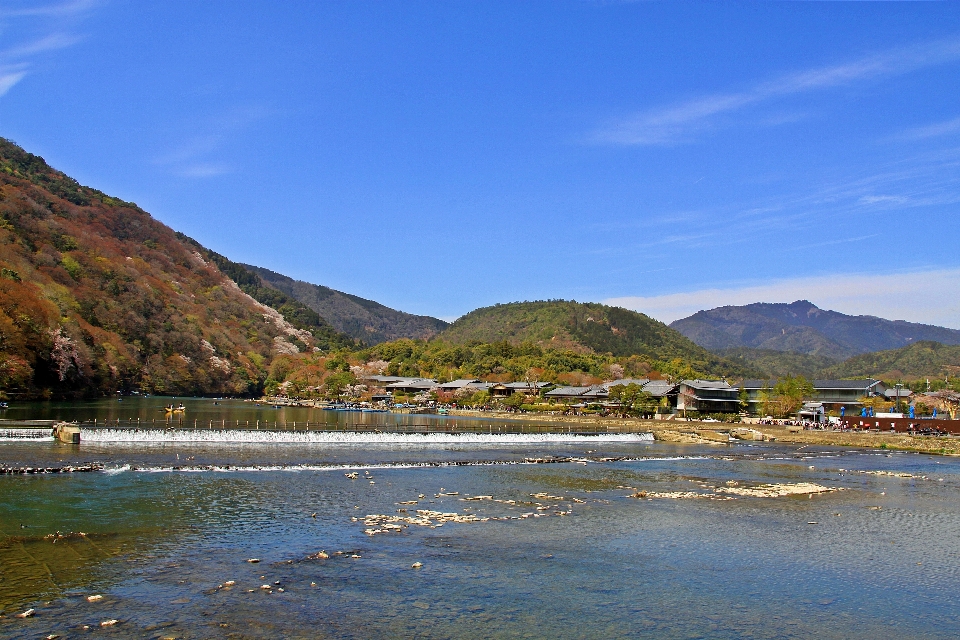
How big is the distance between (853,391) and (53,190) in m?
156

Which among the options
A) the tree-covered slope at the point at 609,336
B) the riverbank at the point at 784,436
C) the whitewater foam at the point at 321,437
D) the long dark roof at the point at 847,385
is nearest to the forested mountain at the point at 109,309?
the whitewater foam at the point at 321,437

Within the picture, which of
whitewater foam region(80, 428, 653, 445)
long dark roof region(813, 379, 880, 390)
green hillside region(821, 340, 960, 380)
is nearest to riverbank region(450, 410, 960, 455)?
whitewater foam region(80, 428, 653, 445)

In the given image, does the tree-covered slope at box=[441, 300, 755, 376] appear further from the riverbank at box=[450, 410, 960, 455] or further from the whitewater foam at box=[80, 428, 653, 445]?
the whitewater foam at box=[80, 428, 653, 445]

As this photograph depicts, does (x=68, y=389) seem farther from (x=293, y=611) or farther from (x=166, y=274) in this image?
(x=166, y=274)

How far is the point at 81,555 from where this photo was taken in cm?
1318

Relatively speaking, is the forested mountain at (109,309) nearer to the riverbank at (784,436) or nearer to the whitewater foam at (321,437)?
the whitewater foam at (321,437)

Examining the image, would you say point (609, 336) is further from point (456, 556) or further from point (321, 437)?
point (456, 556)

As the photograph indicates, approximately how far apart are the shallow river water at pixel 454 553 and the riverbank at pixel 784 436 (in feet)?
69.2

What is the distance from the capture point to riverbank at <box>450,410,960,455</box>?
46281 mm

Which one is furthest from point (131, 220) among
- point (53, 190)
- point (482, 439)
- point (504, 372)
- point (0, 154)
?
point (482, 439)

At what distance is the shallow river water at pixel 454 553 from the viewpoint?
10.6 metres

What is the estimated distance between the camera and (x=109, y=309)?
3730 inches

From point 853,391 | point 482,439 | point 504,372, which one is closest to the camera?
point 482,439

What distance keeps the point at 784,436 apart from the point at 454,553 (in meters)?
45.6
